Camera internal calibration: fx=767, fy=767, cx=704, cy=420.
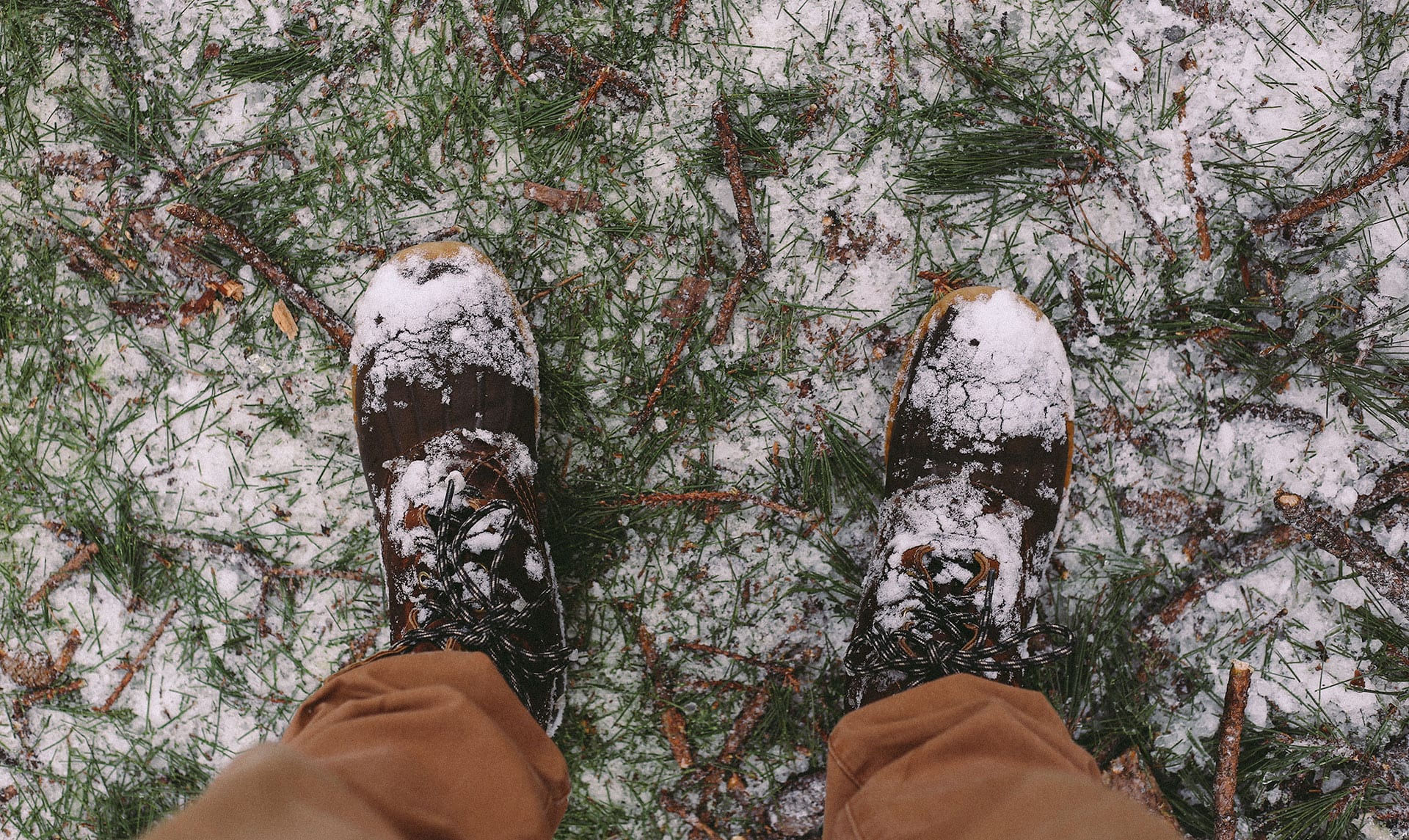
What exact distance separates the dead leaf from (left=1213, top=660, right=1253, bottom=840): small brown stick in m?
2.14

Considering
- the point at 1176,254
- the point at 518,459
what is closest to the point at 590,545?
the point at 518,459

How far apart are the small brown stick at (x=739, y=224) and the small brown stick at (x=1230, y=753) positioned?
129cm

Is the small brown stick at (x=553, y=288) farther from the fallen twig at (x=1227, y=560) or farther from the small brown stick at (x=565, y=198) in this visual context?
the fallen twig at (x=1227, y=560)

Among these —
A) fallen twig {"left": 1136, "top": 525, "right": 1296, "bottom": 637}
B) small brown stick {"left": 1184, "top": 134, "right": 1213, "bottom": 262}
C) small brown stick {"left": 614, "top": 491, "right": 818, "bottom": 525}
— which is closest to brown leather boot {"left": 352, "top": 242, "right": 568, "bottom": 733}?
small brown stick {"left": 614, "top": 491, "right": 818, "bottom": 525}

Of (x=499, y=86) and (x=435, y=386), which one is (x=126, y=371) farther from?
(x=499, y=86)

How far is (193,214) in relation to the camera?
5.49 feet

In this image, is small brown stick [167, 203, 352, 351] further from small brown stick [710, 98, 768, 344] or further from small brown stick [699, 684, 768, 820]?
small brown stick [699, 684, 768, 820]

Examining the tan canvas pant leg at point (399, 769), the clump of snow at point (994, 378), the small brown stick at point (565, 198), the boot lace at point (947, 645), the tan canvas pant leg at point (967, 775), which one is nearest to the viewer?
the tan canvas pant leg at point (399, 769)

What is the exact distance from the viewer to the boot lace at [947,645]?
1472 mm

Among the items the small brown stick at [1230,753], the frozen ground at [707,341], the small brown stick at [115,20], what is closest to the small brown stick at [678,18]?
the frozen ground at [707,341]

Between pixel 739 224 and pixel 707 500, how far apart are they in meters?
0.60

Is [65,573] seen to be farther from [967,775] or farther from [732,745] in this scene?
[967,775]

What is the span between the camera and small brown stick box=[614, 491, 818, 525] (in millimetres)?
1671

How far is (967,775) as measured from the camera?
3.68 feet
